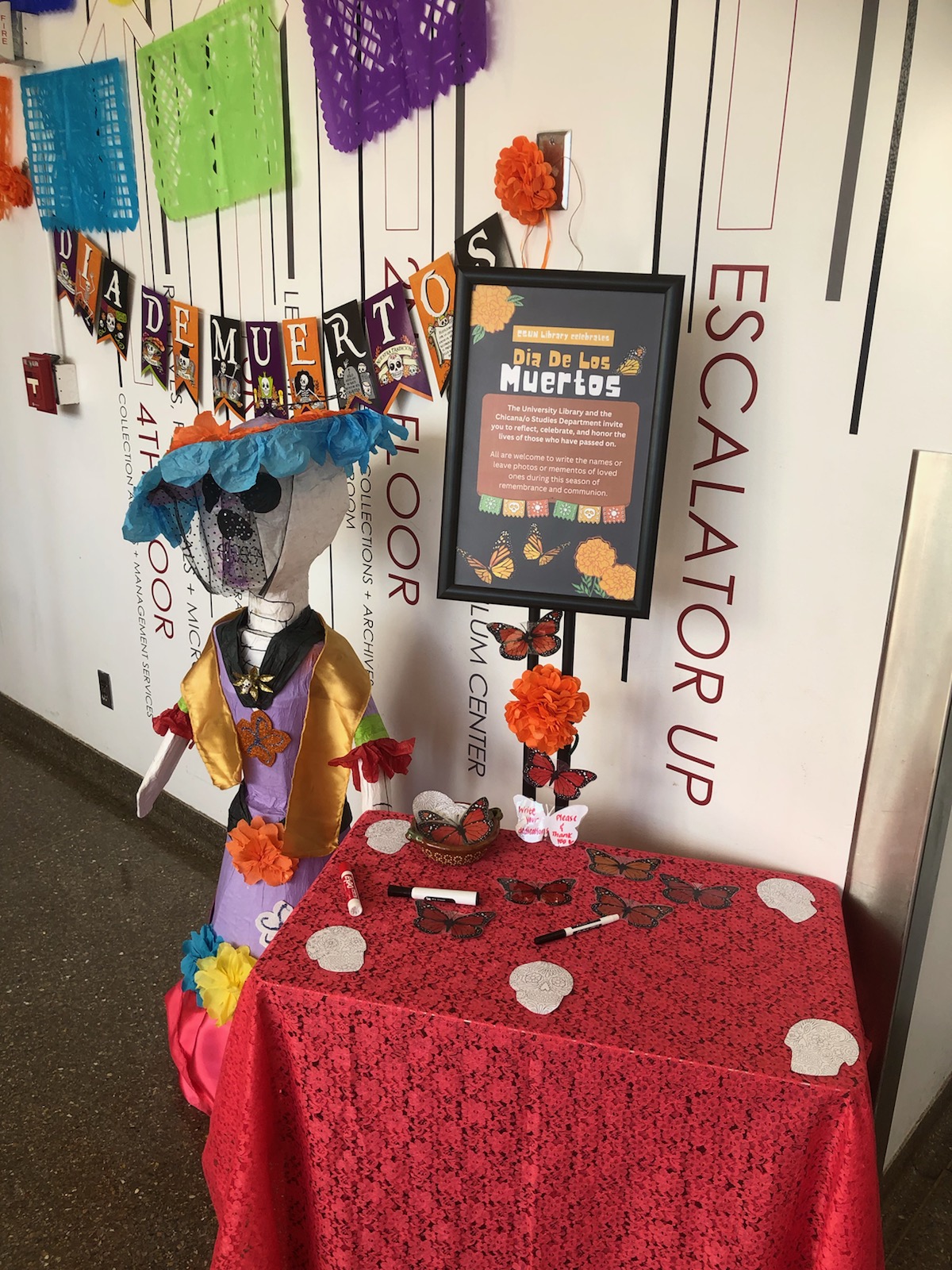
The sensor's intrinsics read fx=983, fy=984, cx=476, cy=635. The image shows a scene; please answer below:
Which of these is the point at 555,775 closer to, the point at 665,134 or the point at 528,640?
the point at 528,640

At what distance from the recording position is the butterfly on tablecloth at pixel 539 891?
1.42 meters

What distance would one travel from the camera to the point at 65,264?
2480mm

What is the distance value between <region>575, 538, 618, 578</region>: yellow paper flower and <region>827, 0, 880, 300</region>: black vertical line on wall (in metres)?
0.44

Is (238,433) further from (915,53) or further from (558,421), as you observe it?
(915,53)

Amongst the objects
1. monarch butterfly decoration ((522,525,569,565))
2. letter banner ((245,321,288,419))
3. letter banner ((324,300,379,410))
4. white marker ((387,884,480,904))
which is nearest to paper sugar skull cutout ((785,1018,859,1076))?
white marker ((387,884,480,904))

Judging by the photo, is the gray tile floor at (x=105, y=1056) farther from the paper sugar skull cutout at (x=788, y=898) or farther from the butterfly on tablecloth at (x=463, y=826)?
the butterfly on tablecloth at (x=463, y=826)

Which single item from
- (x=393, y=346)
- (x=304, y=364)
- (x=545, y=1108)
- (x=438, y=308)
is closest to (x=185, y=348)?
(x=304, y=364)

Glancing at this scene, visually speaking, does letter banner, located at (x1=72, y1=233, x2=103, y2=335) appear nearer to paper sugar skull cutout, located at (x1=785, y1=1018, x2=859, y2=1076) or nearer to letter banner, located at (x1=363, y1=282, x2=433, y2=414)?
letter banner, located at (x1=363, y1=282, x2=433, y2=414)

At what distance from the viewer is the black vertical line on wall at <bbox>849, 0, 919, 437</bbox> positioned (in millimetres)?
1179

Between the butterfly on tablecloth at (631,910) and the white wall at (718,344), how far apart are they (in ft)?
0.91

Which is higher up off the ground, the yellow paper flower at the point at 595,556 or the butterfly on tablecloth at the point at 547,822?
the yellow paper flower at the point at 595,556

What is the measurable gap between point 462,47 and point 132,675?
1852mm

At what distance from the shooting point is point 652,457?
53.1 inches

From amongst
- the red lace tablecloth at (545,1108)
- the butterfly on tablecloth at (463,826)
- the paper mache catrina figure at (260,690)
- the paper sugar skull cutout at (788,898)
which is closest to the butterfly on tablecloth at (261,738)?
the paper mache catrina figure at (260,690)
